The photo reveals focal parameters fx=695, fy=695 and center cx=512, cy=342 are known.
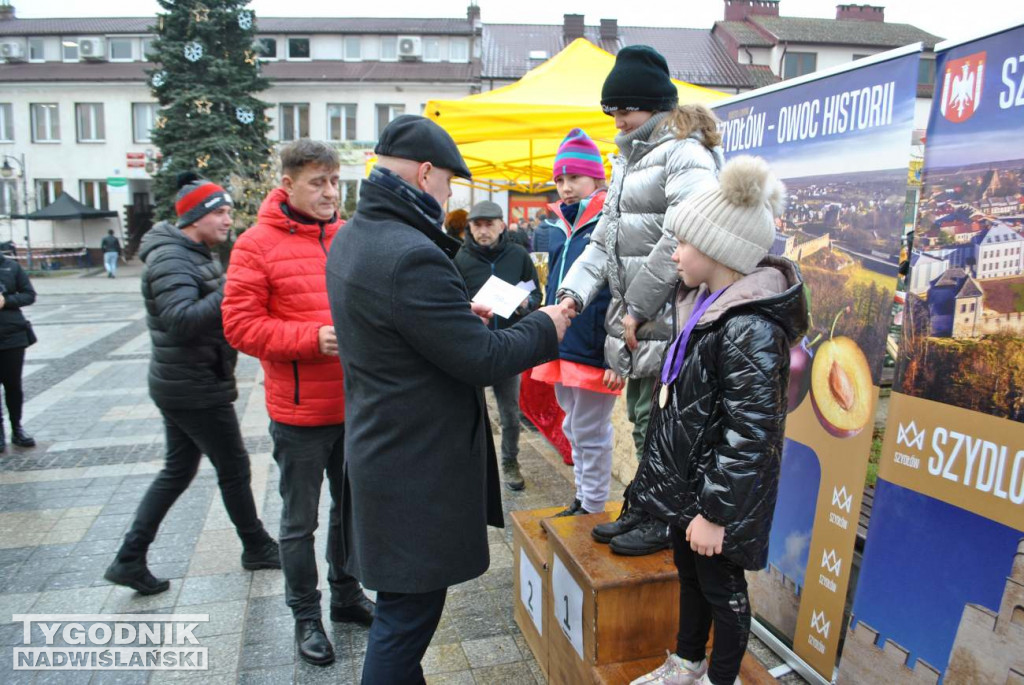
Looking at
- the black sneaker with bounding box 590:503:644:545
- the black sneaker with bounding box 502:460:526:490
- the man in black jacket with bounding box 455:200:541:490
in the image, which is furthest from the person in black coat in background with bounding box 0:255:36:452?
the black sneaker with bounding box 590:503:644:545

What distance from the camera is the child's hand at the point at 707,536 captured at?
1.89 m

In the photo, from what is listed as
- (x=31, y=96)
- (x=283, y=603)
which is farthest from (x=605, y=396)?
(x=31, y=96)

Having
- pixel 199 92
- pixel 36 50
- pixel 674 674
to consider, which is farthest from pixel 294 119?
pixel 674 674

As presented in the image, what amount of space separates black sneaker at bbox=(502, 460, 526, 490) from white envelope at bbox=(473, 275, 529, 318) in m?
2.77

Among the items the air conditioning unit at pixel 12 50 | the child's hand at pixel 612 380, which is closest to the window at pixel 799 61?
the child's hand at pixel 612 380

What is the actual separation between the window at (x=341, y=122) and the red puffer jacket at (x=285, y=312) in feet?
110

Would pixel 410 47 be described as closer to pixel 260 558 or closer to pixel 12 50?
pixel 12 50

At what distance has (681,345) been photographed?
206 centimetres

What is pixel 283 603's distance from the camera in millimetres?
3369

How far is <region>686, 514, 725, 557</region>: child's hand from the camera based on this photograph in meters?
1.89

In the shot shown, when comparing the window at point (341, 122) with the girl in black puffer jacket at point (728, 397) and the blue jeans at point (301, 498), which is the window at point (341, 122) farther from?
the girl in black puffer jacket at point (728, 397)

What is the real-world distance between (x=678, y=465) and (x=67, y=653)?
2.75m

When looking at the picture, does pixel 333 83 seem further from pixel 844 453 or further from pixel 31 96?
pixel 844 453

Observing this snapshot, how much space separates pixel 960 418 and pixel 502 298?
1.45 meters
